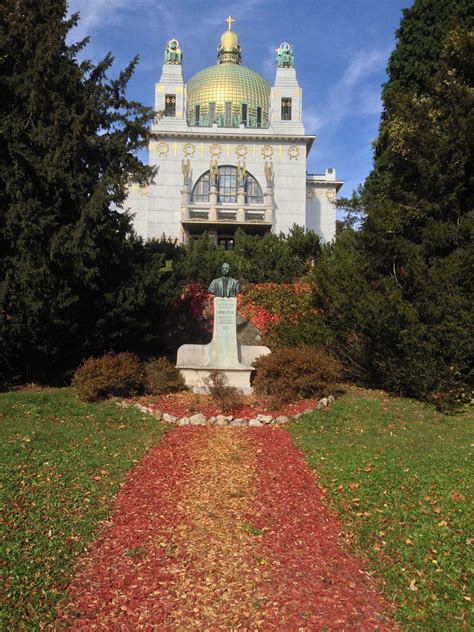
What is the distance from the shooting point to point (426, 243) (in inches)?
485

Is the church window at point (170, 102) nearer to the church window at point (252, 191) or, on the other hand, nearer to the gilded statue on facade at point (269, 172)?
the church window at point (252, 191)

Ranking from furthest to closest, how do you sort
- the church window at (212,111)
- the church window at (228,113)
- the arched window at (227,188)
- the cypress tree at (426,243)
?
the church window at (212,111), the church window at (228,113), the arched window at (227,188), the cypress tree at (426,243)

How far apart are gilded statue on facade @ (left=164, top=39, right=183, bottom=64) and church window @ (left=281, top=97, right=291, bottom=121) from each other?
1296cm

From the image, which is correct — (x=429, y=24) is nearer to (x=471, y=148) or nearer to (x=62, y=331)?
(x=471, y=148)

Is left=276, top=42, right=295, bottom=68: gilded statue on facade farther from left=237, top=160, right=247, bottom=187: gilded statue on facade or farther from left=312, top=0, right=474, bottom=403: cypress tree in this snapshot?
left=312, top=0, right=474, bottom=403: cypress tree

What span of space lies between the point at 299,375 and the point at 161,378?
10.9 feet

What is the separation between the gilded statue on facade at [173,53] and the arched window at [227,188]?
15.5 metres

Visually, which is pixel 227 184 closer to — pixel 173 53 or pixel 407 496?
pixel 173 53

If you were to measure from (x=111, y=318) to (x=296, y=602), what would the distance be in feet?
32.8

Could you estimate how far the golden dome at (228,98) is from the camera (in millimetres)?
58156

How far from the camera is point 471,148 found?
1220 centimetres

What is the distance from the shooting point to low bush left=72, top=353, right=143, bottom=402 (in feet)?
37.9

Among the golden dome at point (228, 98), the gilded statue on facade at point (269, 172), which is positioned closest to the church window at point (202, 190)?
the gilded statue on facade at point (269, 172)

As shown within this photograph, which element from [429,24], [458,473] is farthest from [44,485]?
[429,24]
